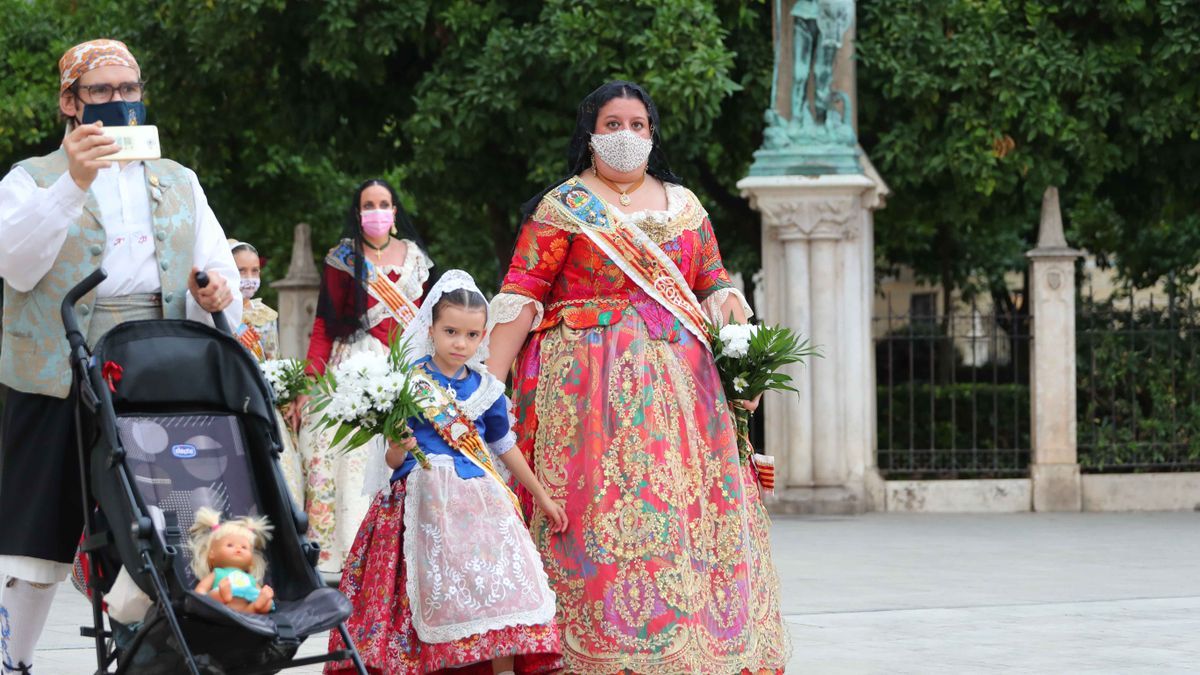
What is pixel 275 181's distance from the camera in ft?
71.8

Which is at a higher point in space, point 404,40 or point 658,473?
point 404,40

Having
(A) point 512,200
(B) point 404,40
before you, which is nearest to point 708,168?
(A) point 512,200

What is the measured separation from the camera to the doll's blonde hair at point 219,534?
5301 millimetres

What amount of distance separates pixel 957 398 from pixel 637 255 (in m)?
12.1

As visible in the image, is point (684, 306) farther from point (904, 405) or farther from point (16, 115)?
point (16, 115)

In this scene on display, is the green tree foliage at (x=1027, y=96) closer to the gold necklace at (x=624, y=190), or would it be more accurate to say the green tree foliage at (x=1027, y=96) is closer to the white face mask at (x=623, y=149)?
the gold necklace at (x=624, y=190)

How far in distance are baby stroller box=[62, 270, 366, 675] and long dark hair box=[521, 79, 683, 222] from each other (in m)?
1.72

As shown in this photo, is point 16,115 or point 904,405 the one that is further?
point 16,115

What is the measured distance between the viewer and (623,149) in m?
6.96

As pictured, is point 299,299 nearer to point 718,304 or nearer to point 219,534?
point 718,304

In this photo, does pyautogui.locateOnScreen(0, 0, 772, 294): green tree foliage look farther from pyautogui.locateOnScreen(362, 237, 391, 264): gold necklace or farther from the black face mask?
the black face mask

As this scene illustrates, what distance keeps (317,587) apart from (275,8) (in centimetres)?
1130

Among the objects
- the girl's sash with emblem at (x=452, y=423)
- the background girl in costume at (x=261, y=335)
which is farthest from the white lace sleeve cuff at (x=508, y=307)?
the background girl in costume at (x=261, y=335)

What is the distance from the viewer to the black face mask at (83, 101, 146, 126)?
564cm
